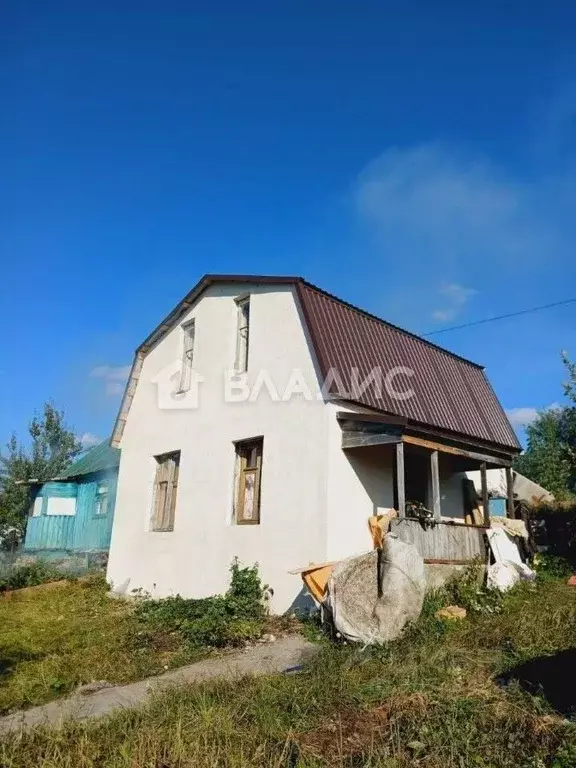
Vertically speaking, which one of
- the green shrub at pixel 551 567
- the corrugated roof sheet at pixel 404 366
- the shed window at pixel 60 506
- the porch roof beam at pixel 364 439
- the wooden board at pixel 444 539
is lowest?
the green shrub at pixel 551 567

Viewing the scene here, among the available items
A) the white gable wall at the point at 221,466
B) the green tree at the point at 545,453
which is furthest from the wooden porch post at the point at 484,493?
the green tree at the point at 545,453

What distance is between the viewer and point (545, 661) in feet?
20.0

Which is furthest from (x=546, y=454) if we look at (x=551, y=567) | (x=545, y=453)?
(x=551, y=567)

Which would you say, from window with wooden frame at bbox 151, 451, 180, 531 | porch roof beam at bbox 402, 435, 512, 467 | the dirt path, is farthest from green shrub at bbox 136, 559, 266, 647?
porch roof beam at bbox 402, 435, 512, 467

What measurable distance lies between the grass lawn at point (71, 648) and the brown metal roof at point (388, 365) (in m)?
4.78

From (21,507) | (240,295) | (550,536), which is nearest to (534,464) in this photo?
(550,536)

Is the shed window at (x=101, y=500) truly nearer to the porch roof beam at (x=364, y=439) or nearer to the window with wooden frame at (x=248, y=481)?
the window with wooden frame at (x=248, y=481)

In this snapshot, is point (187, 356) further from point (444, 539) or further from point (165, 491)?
point (444, 539)

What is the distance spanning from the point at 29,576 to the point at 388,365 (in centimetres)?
1092

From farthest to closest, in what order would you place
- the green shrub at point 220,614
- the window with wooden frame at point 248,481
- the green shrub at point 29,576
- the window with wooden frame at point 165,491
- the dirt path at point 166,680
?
the green shrub at point 29,576 < the window with wooden frame at point 165,491 < the window with wooden frame at point 248,481 < the green shrub at point 220,614 < the dirt path at point 166,680

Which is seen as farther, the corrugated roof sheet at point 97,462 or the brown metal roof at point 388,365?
the corrugated roof sheet at point 97,462

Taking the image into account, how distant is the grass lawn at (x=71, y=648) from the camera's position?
7328mm

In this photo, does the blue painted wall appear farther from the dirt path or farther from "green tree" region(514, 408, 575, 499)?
"green tree" region(514, 408, 575, 499)

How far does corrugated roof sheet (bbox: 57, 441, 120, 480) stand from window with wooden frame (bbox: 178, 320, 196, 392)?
16.9 ft
